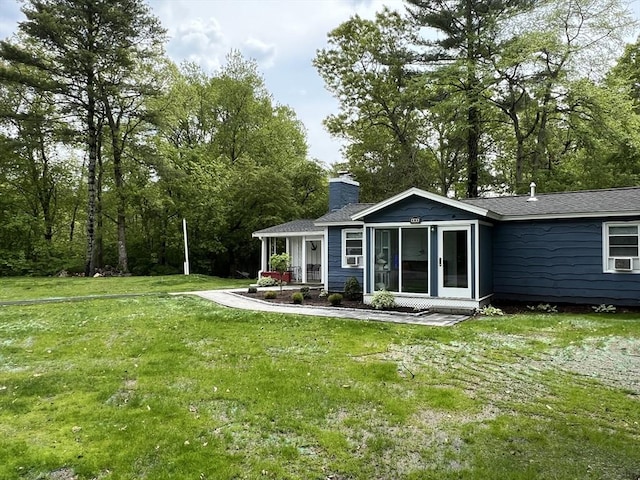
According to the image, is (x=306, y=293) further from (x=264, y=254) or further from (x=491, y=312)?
(x=491, y=312)

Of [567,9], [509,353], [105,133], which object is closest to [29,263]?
[105,133]

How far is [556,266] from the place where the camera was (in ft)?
36.1

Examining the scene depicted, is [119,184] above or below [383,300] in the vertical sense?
above

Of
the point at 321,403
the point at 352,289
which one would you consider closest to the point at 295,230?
the point at 352,289

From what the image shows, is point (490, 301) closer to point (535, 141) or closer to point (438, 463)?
point (438, 463)

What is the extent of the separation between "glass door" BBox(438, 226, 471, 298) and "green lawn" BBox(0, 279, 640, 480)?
2.40 m

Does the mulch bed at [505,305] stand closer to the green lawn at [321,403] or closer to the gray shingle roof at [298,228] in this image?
the green lawn at [321,403]

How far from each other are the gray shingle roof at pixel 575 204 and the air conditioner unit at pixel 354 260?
423 cm

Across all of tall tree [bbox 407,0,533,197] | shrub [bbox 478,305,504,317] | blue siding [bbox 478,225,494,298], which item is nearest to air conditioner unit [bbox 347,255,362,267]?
blue siding [bbox 478,225,494,298]

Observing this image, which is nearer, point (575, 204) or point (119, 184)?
point (575, 204)

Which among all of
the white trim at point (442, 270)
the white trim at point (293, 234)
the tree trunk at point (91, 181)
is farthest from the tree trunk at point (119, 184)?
the white trim at point (442, 270)

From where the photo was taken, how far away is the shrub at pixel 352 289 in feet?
42.3

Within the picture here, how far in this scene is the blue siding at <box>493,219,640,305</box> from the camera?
10.3 m

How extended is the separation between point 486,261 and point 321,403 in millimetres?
8187
